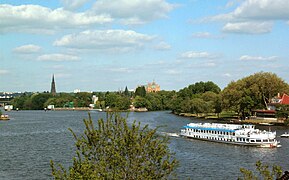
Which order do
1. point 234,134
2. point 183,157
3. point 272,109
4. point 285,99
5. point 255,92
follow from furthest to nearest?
point 255,92 → point 272,109 → point 285,99 → point 234,134 → point 183,157

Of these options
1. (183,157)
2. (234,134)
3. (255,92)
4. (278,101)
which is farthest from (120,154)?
(255,92)

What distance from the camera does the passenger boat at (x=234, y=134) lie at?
5678 centimetres

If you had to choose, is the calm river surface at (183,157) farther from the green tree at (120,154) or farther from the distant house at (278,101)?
the distant house at (278,101)

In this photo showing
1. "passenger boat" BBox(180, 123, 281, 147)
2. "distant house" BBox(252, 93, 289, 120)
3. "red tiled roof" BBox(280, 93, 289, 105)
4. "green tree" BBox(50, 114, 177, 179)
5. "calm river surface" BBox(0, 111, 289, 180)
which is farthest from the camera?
"distant house" BBox(252, 93, 289, 120)

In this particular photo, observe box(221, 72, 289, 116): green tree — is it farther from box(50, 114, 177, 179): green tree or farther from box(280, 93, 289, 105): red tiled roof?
box(50, 114, 177, 179): green tree

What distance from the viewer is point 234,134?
60.3m

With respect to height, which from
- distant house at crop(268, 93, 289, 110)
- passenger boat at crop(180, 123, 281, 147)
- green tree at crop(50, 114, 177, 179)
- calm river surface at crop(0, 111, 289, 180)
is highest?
distant house at crop(268, 93, 289, 110)

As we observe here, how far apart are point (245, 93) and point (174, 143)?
4790 cm

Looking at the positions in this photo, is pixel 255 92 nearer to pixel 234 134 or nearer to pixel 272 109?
pixel 272 109

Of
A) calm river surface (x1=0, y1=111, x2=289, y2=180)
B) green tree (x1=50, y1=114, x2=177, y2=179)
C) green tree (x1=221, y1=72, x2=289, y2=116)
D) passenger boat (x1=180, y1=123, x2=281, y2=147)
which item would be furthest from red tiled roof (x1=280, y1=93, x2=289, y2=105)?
green tree (x1=50, y1=114, x2=177, y2=179)

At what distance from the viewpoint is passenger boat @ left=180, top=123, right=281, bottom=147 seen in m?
56.8

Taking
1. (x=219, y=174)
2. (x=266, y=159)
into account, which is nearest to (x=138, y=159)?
(x=219, y=174)

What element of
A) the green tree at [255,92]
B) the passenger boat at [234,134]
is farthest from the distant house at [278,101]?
the passenger boat at [234,134]

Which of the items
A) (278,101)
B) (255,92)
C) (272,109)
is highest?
(255,92)
